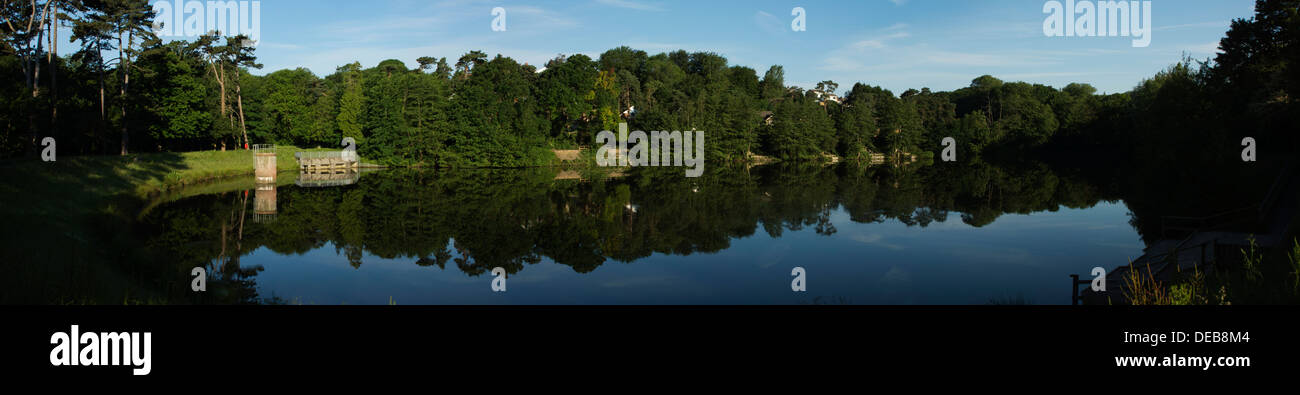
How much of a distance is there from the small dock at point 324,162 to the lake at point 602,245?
966 centimetres

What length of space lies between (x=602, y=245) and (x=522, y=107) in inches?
1540

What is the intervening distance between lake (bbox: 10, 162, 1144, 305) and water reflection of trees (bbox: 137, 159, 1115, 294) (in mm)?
109

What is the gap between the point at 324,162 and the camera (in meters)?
44.8

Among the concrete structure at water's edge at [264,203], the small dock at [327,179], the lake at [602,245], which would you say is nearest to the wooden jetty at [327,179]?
the small dock at [327,179]

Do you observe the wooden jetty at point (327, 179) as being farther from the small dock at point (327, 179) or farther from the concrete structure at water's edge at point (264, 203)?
the concrete structure at water's edge at point (264, 203)

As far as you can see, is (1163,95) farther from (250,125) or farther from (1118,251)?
(250,125)

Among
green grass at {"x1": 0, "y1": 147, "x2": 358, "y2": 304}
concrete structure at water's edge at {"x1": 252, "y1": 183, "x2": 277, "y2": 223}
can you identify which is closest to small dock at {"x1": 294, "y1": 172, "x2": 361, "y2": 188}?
concrete structure at water's edge at {"x1": 252, "y1": 183, "x2": 277, "y2": 223}

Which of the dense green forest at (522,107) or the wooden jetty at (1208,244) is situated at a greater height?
the dense green forest at (522,107)

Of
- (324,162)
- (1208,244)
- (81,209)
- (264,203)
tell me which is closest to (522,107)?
(324,162)

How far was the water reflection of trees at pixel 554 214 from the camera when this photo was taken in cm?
1788

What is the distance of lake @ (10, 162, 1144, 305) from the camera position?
13.1 metres
